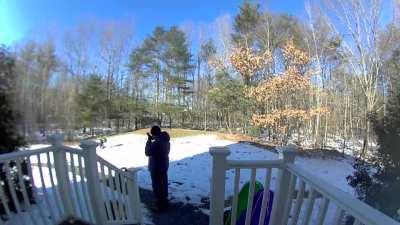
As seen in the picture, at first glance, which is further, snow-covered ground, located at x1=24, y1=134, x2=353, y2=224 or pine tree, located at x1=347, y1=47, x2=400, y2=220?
pine tree, located at x1=347, y1=47, x2=400, y2=220

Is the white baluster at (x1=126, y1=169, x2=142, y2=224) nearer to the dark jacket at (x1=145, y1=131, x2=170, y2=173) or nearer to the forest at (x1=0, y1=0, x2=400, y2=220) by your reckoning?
the dark jacket at (x1=145, y1=131, x2=170, y2=173)

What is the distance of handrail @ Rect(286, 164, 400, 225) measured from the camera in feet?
3.11

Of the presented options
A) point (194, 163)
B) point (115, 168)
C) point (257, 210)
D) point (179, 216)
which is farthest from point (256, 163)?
point (179, 216)

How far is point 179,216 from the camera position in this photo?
407 cm

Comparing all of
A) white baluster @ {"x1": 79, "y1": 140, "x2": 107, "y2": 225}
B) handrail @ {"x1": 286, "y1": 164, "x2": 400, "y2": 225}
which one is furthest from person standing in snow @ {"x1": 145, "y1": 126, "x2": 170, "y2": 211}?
handrail @ {"x1": 286, "y1": 164, "x2": 400, "y2": 225}

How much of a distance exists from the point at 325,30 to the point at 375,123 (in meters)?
0.68

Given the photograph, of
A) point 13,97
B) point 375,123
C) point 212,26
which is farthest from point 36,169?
point 375,123

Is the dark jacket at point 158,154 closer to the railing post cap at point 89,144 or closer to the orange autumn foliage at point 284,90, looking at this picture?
the orange autumn foliage at point 284,90

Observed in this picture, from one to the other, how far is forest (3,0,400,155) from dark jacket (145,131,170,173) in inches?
30.0

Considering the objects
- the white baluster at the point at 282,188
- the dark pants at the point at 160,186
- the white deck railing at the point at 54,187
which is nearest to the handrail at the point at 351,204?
the white baluster at the point at 282,188

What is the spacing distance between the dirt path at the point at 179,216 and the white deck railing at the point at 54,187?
766 millimetres

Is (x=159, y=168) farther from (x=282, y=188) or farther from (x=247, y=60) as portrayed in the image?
(x=282, y=188)

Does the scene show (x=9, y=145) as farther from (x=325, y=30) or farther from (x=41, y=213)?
(x=325, y=30)

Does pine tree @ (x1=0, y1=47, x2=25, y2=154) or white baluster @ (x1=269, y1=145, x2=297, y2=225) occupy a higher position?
pine tree @ (x1=0, y1=47, x2=25, y2=154)
